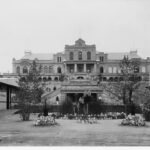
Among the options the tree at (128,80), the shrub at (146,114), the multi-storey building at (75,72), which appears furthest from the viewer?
Result: the multi-storey building at (75,72)

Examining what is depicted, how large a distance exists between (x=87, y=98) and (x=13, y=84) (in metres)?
9.78

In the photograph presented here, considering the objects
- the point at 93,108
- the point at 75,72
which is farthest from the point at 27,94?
the point at 75,72

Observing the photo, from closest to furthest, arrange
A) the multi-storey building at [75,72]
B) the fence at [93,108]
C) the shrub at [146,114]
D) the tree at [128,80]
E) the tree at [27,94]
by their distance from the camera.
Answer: the shrub at [146,114]
the tree at [27,94]
the tree at [128,80]
the fence at [93,108]
the multi-storey building at [75,72]

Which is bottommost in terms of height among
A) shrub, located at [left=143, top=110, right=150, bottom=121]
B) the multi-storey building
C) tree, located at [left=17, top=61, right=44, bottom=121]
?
shrub, located at [left=143, top=110, right=150, bottom=121]

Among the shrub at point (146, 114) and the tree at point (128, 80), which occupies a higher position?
the tree at point (128, 80)

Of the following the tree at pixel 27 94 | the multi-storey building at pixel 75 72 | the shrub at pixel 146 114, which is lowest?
the shrub at pixel 146 114

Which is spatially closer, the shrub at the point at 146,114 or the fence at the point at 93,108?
the shrub at the point at 146,114

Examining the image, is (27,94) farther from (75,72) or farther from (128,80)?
(75,72)

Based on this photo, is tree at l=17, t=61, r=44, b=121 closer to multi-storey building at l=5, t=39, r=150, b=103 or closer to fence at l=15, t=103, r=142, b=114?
fence at l=15, t=103, r=142, b=114

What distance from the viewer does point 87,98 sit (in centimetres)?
2184

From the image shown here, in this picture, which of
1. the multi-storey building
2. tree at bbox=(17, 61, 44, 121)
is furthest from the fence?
the multi-storey building

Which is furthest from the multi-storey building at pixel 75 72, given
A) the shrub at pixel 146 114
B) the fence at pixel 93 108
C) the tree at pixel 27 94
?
the tree at pixel 27 94

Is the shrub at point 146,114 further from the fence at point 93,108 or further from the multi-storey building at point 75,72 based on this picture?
the multi-storey building at point 75,72

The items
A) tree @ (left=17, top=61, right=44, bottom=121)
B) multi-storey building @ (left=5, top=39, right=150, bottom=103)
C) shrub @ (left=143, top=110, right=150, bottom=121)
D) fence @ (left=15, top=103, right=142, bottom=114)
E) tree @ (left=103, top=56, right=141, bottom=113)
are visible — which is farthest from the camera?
multi-storey building @ (left=5, top=39, right=150, bottom=103)
